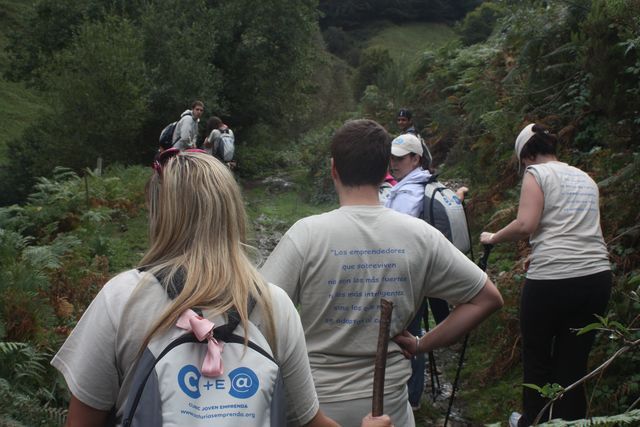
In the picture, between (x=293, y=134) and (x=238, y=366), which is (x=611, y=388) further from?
(x=293, y=134)

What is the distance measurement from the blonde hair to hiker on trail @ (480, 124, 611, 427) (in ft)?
8.59

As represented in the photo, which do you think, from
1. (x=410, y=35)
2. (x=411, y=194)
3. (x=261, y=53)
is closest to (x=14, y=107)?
(x=261, y=53)

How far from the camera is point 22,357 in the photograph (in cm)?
564

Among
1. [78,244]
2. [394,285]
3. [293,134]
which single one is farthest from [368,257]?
[293,134]

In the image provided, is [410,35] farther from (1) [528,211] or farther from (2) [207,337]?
(2) [207,337]

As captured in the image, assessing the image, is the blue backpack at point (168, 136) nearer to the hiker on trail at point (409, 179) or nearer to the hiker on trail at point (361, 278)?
the hiker on trail at point (409, 179)

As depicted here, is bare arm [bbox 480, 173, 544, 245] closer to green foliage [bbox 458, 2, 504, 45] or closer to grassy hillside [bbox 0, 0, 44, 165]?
green foliage [bbox 458, 2, 504, 45]

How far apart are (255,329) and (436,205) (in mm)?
3382

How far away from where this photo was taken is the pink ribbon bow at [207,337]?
6.41 ft

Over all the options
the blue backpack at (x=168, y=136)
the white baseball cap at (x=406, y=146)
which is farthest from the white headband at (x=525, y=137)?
the blue backpack at (x=168, y=136)

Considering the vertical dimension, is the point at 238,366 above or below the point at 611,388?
above

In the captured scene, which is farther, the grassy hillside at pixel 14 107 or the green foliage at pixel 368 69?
the grassy hillside at pixel 14 107

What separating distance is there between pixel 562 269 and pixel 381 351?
102 inches

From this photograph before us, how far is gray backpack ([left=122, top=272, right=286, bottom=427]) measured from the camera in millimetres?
1921
